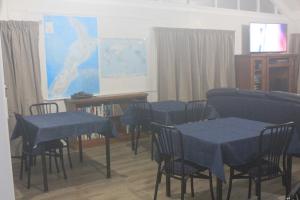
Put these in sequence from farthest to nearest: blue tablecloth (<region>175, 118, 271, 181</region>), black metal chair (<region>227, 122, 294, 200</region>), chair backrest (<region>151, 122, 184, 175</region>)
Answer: chair backrest (<region>151, 122, 184, 175</region>) → black metal chair (<region>227, 122, 294, 200</region>) → blue tablecloth (<region>175, 118, 271, 181</region>)

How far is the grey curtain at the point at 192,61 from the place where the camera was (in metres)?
6.29

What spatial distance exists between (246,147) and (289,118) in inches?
60.9

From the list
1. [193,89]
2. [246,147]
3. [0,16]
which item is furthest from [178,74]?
[246,147]

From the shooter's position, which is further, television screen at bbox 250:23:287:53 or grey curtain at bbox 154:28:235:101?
television screen at bbox 250:23:287:53

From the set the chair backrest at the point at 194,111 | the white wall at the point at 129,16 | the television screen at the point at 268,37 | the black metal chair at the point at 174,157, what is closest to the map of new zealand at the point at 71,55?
the white wall at the point at 129,16

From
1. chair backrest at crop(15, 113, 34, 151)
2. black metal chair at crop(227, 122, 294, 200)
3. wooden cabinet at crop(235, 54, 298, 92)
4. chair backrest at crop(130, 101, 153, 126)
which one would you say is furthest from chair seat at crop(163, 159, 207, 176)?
wooden cabinet at crop(235, 54, 298, 92)

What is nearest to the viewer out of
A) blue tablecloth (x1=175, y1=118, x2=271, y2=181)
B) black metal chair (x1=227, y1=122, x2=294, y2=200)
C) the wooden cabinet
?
blue tablecloth (x1=175, y1=118, x2=271, y2=181)

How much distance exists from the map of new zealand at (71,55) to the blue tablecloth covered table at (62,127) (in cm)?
128

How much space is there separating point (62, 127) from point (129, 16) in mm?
2971

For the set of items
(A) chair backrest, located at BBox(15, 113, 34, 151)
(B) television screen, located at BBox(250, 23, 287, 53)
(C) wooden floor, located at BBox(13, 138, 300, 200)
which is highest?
(B) television screen, located at BBox(250, 23, 287, 53)

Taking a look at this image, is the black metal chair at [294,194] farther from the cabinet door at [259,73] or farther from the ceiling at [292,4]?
the ceiling at [292,4]

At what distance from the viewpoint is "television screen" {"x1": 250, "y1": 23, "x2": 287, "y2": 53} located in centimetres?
750

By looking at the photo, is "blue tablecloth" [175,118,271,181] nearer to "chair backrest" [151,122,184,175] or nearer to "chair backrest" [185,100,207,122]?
"chair backrest" [151,122,184,175]

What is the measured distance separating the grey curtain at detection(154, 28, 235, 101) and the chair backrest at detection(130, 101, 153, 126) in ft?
4.21
